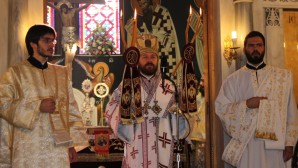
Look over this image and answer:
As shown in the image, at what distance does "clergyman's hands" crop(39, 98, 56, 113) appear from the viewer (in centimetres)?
407

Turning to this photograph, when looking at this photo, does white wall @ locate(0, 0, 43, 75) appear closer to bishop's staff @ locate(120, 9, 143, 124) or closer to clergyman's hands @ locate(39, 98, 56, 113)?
bishop's staff @ locate(120, 9, 143, 124)

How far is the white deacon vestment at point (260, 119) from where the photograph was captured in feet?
16.7

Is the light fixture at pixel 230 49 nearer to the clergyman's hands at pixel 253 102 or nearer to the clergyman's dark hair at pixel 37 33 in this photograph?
the clergyman's hands at pixel 253 102

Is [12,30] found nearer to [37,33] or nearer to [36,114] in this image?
[37,33]

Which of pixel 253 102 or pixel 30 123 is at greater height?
pixel 253 102

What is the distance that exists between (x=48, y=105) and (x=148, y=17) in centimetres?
786

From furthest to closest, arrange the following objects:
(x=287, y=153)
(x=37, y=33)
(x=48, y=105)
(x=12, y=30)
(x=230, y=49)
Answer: (x=230, y=49), (x=12, y=30), (x=287, y=153), (x=37, y=33), (x=48, y=105)

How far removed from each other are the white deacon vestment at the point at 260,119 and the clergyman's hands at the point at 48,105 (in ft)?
6.64

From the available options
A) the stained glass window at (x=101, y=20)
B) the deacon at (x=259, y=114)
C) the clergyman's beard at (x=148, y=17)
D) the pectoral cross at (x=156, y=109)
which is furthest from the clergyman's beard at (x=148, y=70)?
the stained glass window at (x=101, y=20)

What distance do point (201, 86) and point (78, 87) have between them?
314 centimetres

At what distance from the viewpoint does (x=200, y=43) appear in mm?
11055

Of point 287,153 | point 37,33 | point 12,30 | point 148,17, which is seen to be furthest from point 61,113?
point 148,17

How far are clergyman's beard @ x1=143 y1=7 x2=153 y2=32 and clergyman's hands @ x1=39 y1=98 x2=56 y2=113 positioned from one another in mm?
7771

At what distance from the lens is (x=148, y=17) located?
1169 centimetres
